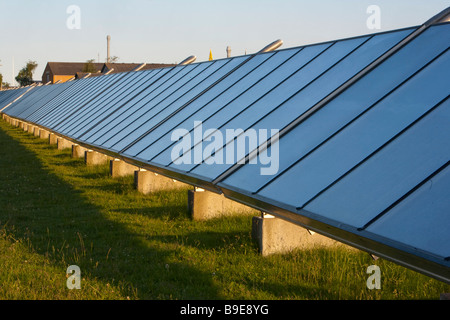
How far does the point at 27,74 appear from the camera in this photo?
141m

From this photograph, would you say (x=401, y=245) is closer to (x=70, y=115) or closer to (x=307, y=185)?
(x=307, y=185)

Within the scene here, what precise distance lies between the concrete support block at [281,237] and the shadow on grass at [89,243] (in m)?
1.11

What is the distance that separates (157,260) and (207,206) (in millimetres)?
2351

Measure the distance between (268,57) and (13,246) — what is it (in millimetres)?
5589

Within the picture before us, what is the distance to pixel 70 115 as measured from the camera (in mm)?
19469

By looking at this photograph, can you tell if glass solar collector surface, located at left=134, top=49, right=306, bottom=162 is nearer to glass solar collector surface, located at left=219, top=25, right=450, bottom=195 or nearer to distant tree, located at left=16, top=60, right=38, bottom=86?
glass solar collector surface, located at left=219, top=25, right=450, bottom=195

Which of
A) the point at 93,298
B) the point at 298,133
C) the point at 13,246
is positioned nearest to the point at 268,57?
the point at 298,133

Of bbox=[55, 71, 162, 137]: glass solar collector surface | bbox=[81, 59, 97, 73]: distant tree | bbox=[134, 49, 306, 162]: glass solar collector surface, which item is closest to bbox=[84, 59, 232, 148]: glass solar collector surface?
bbox=[134, 49, 306, 162]: glass solar collector surface

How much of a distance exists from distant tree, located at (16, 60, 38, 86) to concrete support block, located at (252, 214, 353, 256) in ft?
462

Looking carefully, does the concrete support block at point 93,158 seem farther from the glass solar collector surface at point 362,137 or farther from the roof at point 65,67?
the roof at point 65,67

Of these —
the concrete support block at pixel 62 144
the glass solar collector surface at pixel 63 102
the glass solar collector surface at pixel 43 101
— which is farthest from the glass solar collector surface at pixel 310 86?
the glass solar collector surface at pixel 43 101

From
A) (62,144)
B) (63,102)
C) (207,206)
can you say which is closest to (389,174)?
(207,206)

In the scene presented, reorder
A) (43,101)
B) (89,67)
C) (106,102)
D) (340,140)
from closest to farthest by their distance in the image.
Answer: (340,140) < (106,102) < (43,101) < (89,67)

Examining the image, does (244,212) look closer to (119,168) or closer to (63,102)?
(119,168)
